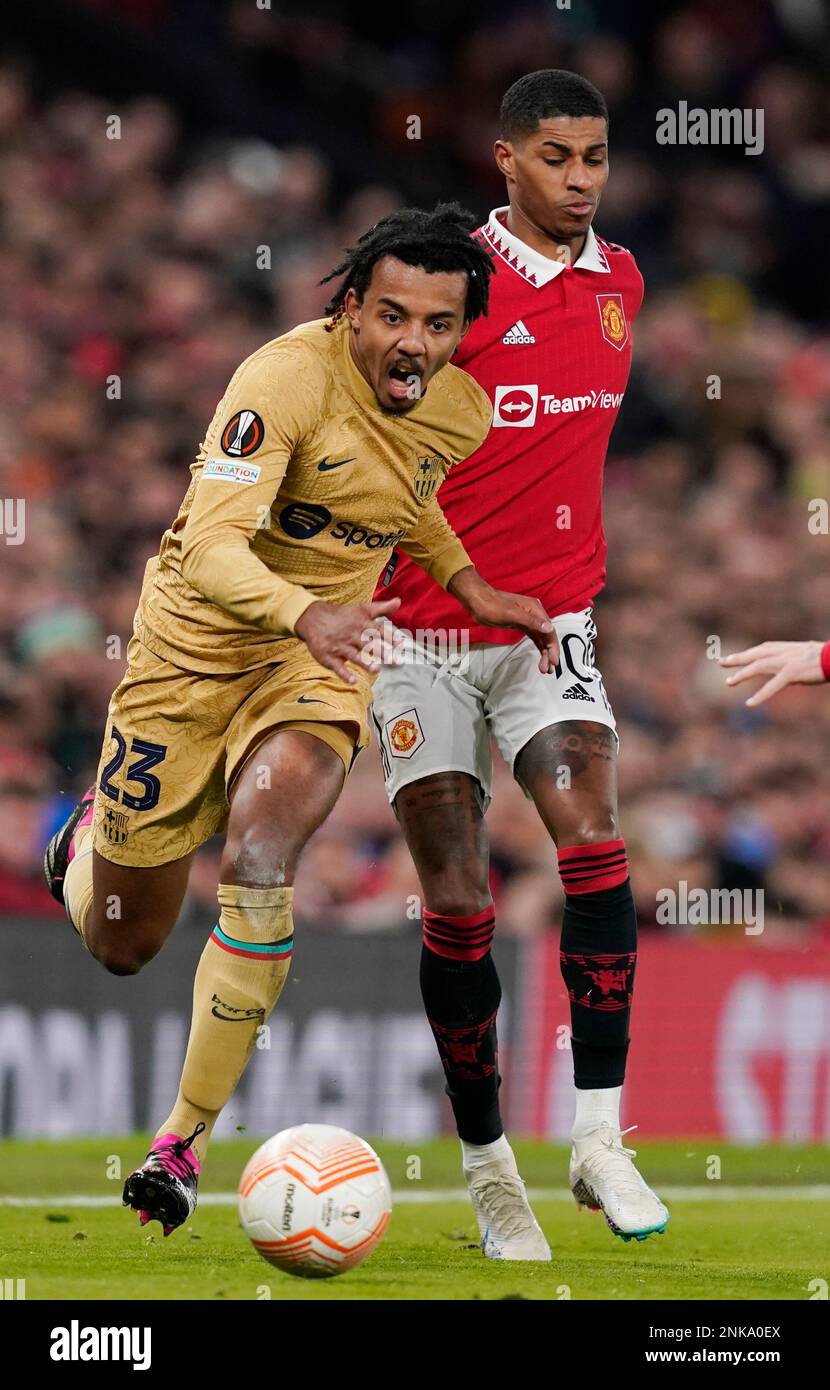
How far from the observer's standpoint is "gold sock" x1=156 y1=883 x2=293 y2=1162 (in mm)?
5914

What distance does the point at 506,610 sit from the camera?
21.8 ft

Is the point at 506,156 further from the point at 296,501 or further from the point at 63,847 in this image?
the point at 63,847

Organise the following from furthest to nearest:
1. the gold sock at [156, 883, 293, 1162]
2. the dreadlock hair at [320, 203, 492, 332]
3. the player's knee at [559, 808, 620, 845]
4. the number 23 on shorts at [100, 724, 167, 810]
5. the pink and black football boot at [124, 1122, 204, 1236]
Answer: the player's knee at [559, 808, 620, 845], the number 23 on shorts at [100, 724, 167, 810], the dreadlock hair at [320, 203, 492, 332], the gold sock at [156, 883, 293, 1162], the pink and black football boot at [124, 1122, 204, 1236]

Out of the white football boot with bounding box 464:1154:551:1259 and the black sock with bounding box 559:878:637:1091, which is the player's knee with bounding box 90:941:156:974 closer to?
the white football boot with bounding box 464:1154:551:1259

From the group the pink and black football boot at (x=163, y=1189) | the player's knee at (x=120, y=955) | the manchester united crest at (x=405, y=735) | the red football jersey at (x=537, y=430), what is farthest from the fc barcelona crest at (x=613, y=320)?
the pink and black football boot at (x=163, y=1189)

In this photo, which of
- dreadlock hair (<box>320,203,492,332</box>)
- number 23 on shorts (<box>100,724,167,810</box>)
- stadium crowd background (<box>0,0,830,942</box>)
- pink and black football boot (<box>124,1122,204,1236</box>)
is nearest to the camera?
pink and black football boot (<box>124,1122,204,1236</box>)

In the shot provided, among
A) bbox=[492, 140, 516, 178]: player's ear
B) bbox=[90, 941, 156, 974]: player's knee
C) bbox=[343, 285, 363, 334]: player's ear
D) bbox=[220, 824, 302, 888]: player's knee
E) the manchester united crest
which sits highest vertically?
bbox=[492, 140, 516, 178]: player's ear

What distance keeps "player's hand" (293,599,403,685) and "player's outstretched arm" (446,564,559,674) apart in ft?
3.69

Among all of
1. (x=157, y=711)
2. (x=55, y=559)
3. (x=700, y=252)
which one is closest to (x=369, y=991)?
(x=55, y=559)

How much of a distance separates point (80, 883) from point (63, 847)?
0.38 m

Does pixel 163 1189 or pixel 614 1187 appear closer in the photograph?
pixel 163 1189

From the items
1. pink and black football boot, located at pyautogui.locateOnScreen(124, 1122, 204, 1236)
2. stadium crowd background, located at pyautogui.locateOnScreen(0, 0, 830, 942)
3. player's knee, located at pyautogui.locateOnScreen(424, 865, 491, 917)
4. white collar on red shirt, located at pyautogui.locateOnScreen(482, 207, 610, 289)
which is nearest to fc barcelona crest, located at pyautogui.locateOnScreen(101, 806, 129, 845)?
player's knee, located at pyautogui.locateOnScreen(424, 865, 491, 917)

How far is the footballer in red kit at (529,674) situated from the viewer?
6656 mm

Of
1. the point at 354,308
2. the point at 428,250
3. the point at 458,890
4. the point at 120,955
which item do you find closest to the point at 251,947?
the point at 458,890
